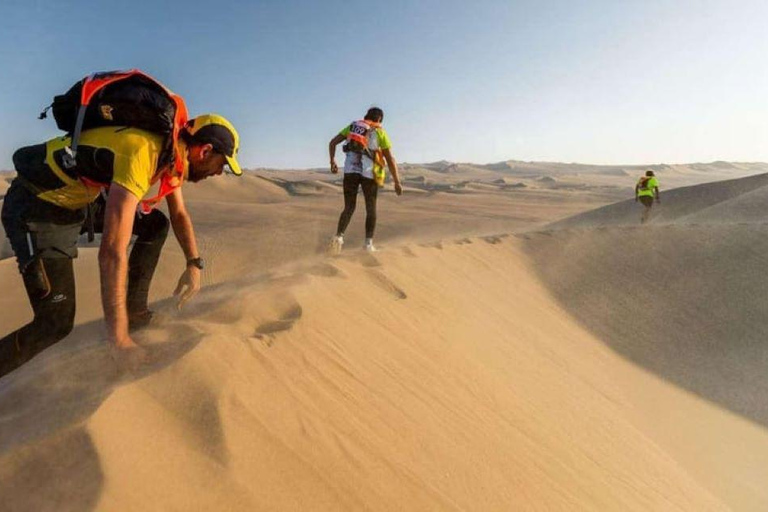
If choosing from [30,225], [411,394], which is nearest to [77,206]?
[30,225]

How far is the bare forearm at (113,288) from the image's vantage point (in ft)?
5.87

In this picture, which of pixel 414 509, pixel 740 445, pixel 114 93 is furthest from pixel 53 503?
pixel 740 445

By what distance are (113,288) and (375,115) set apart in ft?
12.5

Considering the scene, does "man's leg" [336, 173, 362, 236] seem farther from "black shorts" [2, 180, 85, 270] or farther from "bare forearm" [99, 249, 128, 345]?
"bare forearm" [99, 249, 128, 345]

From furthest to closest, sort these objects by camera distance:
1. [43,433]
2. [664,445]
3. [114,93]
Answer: [664,445]
[114,93]
[43,433]

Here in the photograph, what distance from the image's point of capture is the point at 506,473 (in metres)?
1.93

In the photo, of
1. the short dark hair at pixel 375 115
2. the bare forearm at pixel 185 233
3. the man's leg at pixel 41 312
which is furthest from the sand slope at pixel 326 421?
the short dark hair at pixel 375 115

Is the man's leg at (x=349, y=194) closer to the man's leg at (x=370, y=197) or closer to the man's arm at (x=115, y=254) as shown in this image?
the man's leg at (x=370, y=197)

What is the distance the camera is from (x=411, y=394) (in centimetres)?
226

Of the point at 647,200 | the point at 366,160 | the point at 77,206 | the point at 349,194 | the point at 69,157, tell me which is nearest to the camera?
the point at 69,157

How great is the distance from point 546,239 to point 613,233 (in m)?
1.00

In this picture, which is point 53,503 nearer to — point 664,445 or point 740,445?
point 664,445

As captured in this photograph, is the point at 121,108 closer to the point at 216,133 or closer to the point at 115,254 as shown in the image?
the point at 216,133

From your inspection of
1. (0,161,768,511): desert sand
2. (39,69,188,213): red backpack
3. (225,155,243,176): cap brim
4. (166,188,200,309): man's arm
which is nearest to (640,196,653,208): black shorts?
(0,161,768,511): desert sand
